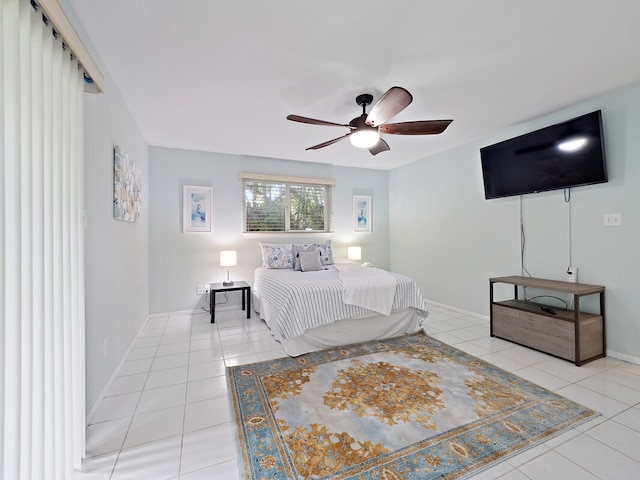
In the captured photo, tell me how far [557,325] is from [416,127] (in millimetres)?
2320

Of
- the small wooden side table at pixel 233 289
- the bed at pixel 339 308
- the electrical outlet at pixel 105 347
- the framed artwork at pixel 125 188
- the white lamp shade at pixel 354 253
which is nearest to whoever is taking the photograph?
the electrical outlet at pixel 105 347

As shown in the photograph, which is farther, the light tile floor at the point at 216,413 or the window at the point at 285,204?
the window at the point at 285,204

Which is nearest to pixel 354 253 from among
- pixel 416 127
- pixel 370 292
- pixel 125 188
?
pixel 370 292

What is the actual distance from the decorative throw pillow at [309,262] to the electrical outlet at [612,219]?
3256 millimetres

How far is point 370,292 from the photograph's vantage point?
317cm

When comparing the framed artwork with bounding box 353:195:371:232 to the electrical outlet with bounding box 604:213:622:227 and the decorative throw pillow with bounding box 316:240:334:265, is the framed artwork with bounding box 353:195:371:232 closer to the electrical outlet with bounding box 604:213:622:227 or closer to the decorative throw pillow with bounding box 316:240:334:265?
the decorative throw pillow with bounding box 316:240:334:265

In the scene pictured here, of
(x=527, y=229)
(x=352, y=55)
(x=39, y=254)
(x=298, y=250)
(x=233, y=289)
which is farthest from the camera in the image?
(x=298, y=250)

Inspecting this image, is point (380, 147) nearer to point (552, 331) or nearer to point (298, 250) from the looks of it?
point (298, 250)

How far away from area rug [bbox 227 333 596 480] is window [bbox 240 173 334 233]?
8.81 ft

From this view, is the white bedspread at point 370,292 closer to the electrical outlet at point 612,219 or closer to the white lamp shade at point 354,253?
the white lamp shade at point 354,253

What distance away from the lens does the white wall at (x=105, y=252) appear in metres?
1.91

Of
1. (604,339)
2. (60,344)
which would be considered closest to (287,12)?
(60,344)

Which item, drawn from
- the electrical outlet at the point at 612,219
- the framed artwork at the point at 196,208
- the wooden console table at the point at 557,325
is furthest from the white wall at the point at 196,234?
the electrical outlet at the point at 612,219

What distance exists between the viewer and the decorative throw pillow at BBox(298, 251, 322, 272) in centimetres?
428
